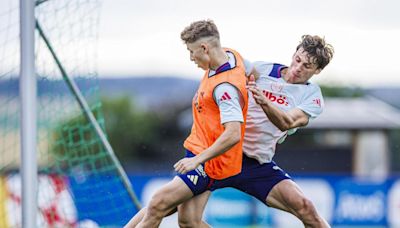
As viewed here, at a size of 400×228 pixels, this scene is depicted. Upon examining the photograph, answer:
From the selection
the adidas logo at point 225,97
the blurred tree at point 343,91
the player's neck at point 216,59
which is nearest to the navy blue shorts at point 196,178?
the adidas logo at point 225,97

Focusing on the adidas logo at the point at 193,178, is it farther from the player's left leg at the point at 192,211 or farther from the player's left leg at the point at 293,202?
the player's left leg at the point at 293,202

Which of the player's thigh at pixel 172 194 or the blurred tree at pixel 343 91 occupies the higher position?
the player's thigh at pixel 172 194

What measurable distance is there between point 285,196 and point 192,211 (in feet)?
2.12

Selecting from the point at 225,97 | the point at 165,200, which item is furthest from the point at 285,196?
the point at 225,97

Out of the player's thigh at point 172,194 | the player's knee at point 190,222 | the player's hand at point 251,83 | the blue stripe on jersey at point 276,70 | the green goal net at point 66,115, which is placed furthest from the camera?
the green goal net at point 66,115

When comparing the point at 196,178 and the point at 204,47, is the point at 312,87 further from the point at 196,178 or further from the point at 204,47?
the point at 196,178

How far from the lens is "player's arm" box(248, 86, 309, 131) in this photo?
6578 millimetres

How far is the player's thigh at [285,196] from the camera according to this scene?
7145 millimetres

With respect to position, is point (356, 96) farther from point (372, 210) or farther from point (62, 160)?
point (62, 160)

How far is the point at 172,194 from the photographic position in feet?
22.4

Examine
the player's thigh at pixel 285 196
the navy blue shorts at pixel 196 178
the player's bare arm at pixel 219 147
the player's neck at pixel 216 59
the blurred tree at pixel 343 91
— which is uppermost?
the player's neck at pixel 216 59

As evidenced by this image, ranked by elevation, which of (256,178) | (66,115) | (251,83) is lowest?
(66,115)

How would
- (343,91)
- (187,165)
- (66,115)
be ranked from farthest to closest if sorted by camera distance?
(343,91)
(66,115)
(187,165)

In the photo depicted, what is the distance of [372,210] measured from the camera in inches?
767
